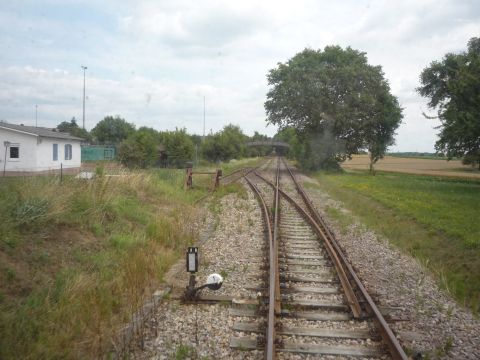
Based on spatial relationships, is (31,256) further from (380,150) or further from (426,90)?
(380,150)

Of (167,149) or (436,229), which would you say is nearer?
(436,229)

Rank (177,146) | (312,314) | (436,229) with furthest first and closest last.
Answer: (177,146) → (436,229) → (312,314)

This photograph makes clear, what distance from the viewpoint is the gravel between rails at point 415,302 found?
16.6 feet

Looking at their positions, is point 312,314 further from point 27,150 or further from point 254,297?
point 27,150

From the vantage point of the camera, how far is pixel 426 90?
30422 mm

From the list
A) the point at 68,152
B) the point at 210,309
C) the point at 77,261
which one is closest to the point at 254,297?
the point at 210,309

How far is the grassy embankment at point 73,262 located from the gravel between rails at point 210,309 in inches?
16.9

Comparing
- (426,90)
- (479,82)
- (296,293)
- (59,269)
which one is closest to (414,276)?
(296,293)

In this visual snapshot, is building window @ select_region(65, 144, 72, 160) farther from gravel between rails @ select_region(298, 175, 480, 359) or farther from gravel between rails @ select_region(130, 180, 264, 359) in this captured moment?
gravel between rails @ select_region(298, 175, 480, 359)

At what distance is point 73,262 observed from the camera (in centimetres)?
664

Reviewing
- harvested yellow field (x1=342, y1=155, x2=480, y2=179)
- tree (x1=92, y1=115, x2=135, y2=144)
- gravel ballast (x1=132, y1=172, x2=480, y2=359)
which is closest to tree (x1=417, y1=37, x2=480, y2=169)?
gravel ballast (x1=132, y1=172, x2=480, y2=359)

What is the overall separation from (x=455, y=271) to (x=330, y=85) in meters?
32.5

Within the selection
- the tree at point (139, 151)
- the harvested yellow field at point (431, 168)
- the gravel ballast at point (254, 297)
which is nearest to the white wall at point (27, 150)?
the tree at point (139, 151)

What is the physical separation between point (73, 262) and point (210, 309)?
243 cm
